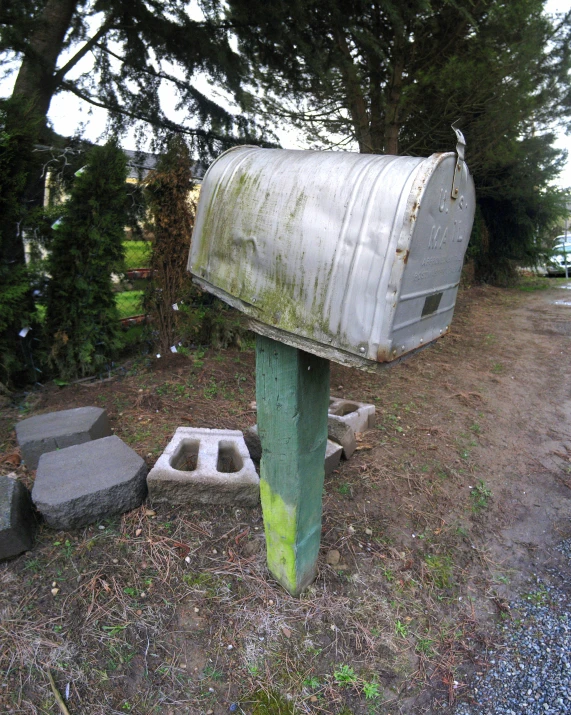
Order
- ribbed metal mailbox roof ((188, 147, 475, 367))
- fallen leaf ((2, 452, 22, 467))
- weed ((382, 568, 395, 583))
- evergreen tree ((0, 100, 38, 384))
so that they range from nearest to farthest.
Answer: ribbed metal mailbox roof ((188, 147, 475, 367)) < weed ((382, 568, 395, 583)) < fallen leaf ((2, 452, 22, 467)) < evergreen tree ((0, 100, 38, 384))

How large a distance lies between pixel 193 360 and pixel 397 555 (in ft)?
10.9

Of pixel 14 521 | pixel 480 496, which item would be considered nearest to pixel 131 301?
pixel 14 521

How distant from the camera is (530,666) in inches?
87.3

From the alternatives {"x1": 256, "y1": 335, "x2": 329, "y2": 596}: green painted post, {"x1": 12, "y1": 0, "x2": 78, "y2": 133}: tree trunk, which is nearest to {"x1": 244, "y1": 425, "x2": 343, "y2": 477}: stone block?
{"x1": 256, "y1": 335, "x2": 329, "y2": 596}: green painted post

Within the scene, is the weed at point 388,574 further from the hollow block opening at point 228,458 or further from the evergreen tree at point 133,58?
the evergreen tree at point 133,58

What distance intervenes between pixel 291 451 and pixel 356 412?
2.02 m

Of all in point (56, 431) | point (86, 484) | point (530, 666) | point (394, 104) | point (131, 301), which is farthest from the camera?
point (394, 104)

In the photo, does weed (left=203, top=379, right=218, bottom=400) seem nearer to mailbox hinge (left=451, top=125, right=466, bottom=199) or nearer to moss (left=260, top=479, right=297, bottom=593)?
moss (left=260, top=479, right=297, bottom=593)

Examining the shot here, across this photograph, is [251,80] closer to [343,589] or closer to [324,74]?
[324,74]

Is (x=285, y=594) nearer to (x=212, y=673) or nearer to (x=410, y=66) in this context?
(x=212, y=673)

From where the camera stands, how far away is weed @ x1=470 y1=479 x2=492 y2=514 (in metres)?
3.35

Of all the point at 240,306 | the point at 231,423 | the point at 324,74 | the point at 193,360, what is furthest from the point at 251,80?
the point at 240,306

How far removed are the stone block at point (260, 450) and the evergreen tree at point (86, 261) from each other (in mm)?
2181

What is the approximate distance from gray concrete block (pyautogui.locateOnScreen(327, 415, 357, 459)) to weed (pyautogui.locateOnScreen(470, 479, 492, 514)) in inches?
37.6
